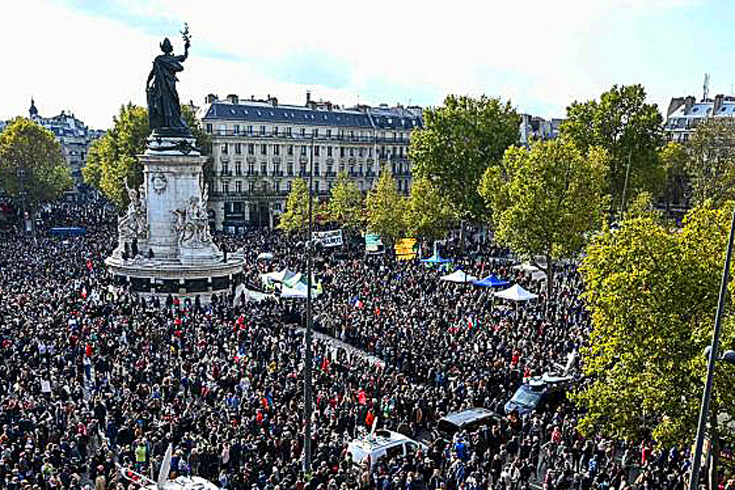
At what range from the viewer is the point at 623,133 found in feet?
182

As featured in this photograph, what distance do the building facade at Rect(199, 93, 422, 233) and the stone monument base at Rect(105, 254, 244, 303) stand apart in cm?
3113

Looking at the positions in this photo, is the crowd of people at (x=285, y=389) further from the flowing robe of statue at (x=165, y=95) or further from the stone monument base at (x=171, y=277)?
the flowing robe of statue at (x=165, y=95)

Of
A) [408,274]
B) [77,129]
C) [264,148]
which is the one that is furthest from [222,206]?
[77,129]

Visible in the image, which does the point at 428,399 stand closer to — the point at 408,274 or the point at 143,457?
the point at 143,457

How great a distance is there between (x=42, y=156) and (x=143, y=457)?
201ft

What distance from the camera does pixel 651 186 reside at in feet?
194

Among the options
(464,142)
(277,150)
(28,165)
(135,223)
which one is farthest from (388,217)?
(28,165)

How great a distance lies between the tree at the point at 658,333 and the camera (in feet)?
52.0

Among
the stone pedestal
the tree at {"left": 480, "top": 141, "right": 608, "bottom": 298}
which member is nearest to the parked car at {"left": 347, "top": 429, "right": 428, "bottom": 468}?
the tree at {"left": 480, "top": 141, "right": 608, "bottom": 298}

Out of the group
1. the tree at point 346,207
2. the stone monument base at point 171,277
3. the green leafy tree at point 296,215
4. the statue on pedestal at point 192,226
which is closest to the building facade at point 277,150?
the tree at point 346,207

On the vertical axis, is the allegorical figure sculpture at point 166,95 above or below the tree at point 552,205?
above

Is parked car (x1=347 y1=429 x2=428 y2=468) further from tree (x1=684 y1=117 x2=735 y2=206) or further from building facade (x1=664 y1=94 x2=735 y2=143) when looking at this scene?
building facade (x1=664 y1=94 x2=735 y2=143)

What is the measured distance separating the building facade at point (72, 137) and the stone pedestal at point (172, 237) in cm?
9187

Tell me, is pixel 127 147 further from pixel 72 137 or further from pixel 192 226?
pixel 72 137
